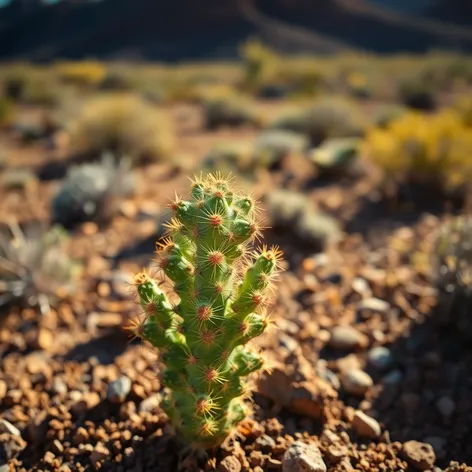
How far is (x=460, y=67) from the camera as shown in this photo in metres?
29.1

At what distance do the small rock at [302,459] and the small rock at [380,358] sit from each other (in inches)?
43.4

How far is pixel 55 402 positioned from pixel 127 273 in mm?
1818

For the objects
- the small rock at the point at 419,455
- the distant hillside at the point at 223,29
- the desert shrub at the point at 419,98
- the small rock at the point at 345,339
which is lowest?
the distant hillside at the point at 223,29

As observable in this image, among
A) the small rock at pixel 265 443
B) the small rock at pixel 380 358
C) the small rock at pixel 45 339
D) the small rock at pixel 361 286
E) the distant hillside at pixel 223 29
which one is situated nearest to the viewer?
the small rock at pixel 265 443

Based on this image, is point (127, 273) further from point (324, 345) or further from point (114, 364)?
point (324, 345)

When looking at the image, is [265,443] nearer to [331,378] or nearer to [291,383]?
[291,383]

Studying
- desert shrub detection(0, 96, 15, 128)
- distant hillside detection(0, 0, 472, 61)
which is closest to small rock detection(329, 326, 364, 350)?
desert shrub detection(0, 96, 15, 128)

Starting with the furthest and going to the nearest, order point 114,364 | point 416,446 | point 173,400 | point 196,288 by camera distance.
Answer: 1. point 114,364
2. point 416,446
3. point 173,400
4. point 196,288

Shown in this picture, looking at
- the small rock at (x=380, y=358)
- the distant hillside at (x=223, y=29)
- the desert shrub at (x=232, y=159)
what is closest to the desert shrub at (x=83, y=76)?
the desert shrub at (x=232, y=159)

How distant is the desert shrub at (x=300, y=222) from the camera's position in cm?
531

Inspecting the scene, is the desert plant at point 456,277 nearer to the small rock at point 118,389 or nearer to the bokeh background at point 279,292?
the bokeh background at point 279,292

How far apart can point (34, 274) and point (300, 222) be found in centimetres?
274

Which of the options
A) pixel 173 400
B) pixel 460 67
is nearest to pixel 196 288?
pixel 173 400

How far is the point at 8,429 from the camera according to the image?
108 inches
